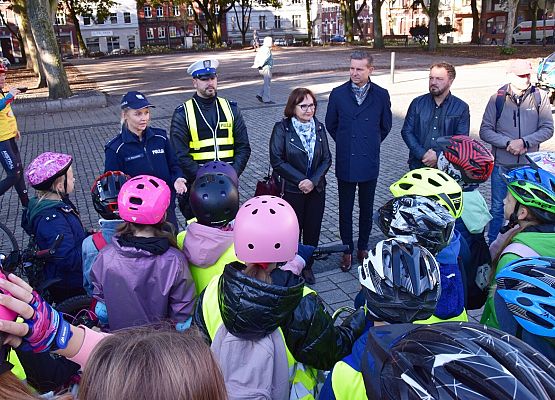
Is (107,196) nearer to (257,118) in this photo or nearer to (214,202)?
(214,202)

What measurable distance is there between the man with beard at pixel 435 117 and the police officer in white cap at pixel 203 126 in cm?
186

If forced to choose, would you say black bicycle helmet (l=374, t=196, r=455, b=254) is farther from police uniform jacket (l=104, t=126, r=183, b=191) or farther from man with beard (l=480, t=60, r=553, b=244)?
man with beard (l=480, t=60, r=553, b=244)

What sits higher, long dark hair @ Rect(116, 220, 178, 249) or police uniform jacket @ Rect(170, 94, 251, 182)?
police uniform jacket @ Rect(170, 94, 251, 182)

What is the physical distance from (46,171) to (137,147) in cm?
95

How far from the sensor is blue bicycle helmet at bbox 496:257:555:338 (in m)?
1.85

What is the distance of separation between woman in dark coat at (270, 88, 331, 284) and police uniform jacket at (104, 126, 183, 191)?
109 centimetres

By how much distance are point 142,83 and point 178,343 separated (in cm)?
2435

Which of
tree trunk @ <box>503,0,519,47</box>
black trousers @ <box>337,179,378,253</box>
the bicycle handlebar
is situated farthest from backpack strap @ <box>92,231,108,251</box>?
tree trunk @ <box>503,0,519,47</box>

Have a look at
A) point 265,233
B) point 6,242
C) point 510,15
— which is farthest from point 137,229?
point 510,15

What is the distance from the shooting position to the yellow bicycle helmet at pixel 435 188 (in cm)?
297

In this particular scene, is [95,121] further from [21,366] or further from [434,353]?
[434,353]

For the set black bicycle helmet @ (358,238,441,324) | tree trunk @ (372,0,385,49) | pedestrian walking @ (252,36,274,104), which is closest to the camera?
black bicycle helmet @ (358,238,441,324)

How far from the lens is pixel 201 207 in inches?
118

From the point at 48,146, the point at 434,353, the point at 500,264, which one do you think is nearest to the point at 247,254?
the point at 434,353
